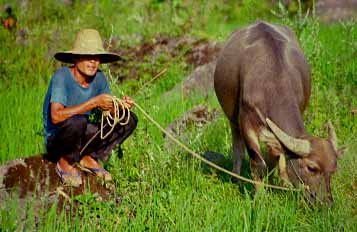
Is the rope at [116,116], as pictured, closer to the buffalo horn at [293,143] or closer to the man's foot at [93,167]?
the man's foot at [93,167]

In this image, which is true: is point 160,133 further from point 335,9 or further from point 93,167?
point 335,9

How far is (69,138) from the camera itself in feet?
14.9

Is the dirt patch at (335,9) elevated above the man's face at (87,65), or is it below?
below

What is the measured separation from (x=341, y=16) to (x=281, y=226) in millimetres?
9087

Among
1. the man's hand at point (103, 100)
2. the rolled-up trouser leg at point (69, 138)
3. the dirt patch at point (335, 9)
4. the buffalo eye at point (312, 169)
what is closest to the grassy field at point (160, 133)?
the buffalo eye at point (312, 169)

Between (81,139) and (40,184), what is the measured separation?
0.44 metres

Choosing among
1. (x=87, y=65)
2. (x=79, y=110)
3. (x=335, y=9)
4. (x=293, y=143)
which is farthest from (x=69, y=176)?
(x=335, y=9)

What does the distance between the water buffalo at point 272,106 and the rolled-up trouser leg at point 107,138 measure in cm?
84

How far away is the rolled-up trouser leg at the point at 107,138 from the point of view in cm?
477

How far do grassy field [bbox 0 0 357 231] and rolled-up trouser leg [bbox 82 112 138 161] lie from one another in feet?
0.39

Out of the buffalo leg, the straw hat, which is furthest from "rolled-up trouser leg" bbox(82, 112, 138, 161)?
the buffalo leg

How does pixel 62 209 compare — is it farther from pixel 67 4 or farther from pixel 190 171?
pixel 67 4

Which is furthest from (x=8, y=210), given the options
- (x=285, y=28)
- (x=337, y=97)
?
→ (x=337, y=97)

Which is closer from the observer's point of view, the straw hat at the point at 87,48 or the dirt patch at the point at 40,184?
the dirt patch at the point at 40,184
